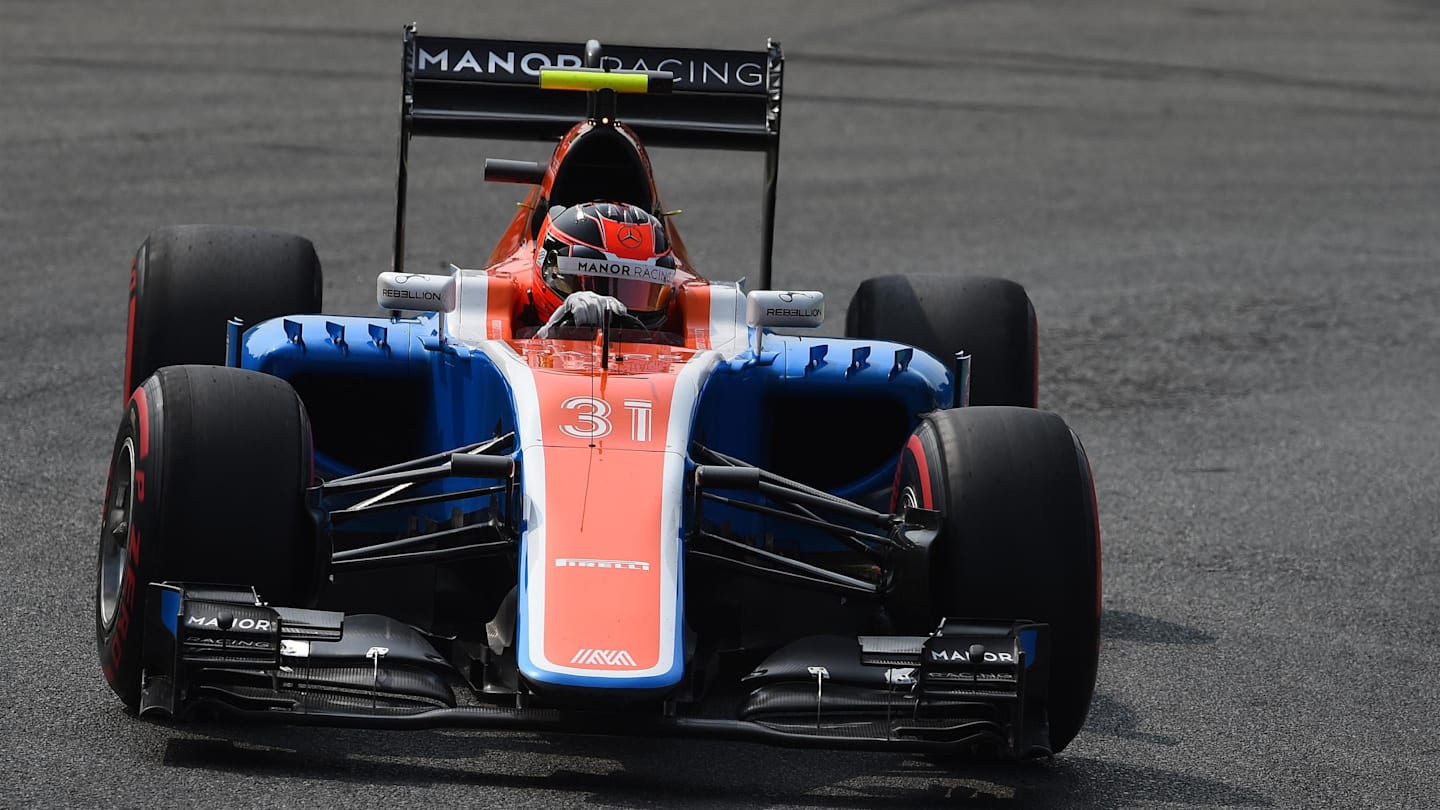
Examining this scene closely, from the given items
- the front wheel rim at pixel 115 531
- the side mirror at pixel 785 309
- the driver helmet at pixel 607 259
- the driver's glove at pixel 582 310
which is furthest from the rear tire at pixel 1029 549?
the front wheel rim at pixel 115 531

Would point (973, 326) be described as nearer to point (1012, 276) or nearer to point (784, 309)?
point (784, 309)

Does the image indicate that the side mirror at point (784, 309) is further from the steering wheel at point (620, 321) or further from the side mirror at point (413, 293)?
the side mirror at point (413, 293)

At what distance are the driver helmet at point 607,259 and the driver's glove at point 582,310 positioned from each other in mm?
174

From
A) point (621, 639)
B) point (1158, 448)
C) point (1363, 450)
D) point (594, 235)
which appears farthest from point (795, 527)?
point (1363, 450)

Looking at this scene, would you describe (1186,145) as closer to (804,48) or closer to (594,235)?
(804,48)

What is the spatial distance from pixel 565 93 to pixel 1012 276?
214 inches

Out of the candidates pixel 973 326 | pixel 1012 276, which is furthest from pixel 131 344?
pixel 1012 276

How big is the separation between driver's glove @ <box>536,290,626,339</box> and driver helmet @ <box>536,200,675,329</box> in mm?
174

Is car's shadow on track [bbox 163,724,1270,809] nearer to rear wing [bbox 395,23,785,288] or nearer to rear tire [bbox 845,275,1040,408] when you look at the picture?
rear tire [bbox 845,275,1040,408]

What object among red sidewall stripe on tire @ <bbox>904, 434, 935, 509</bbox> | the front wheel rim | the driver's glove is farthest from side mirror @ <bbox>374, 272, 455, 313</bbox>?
red sidewall stripe on tire @ <bbox>904, 434, 935, 509</bbox>

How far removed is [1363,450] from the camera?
35.7ft

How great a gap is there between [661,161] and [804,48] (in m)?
5.87

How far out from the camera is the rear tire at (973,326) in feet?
27.7

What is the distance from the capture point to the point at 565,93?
9.39m
